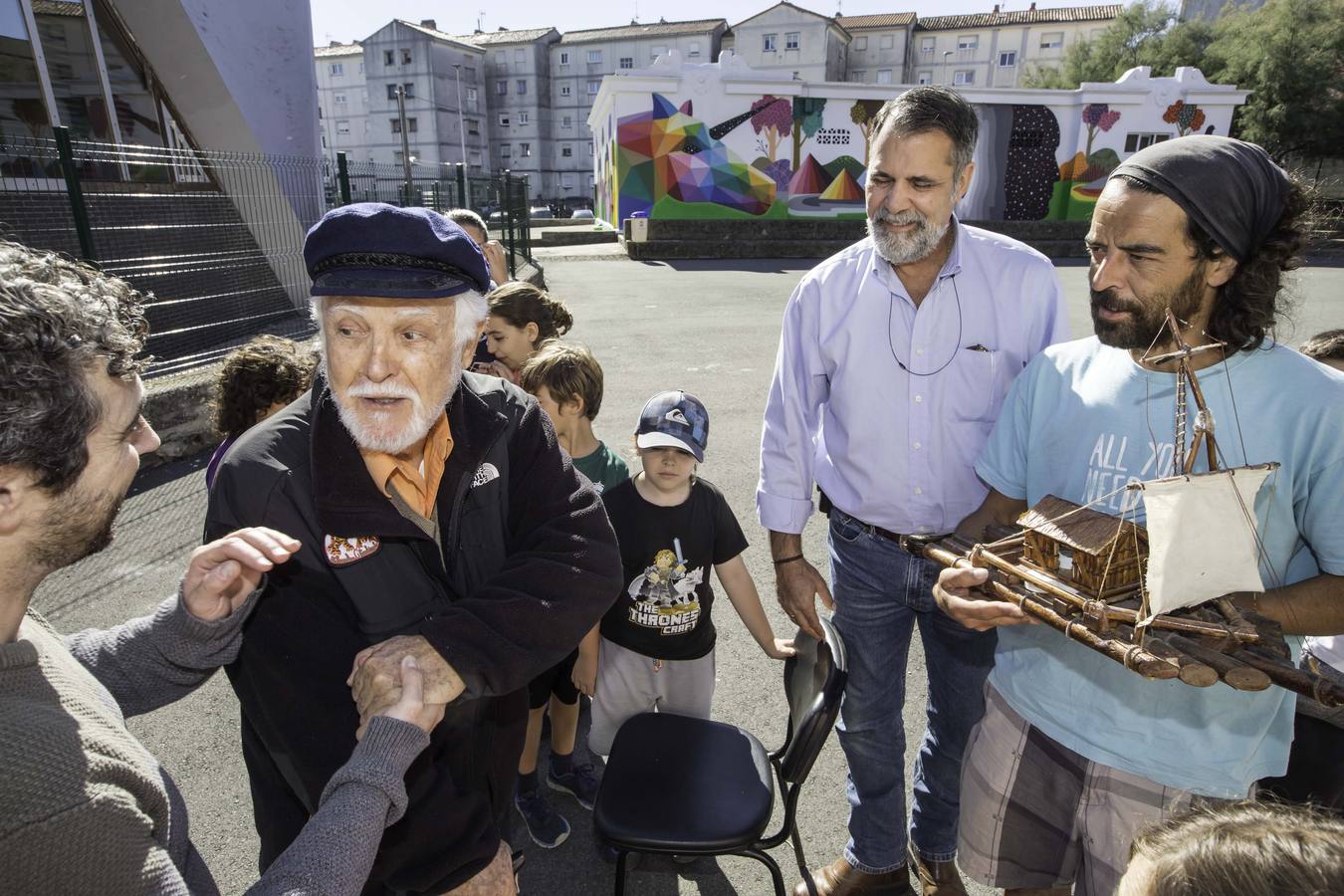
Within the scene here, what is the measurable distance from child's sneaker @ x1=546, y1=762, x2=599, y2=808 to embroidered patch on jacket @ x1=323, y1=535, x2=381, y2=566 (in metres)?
1.79

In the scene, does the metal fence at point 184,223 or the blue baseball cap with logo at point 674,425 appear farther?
the metal fence at point 184,223

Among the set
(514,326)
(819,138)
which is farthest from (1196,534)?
(819,138)

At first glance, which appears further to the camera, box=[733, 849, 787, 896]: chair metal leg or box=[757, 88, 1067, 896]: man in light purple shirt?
box=[757, 88, 1067, 896]: man in light purple shirt

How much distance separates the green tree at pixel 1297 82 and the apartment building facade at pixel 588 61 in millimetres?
35642

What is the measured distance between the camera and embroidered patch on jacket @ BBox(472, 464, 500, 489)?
4.88ft

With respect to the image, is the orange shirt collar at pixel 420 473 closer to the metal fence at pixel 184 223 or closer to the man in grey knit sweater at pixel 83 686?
the man in grey knit sweater at pixel 83 686

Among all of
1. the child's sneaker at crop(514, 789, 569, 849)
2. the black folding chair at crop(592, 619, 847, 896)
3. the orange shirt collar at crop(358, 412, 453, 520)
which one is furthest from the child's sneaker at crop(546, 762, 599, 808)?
the orange shirt collar at crop(358, 412, 453, 520)

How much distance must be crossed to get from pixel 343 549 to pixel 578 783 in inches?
71.6

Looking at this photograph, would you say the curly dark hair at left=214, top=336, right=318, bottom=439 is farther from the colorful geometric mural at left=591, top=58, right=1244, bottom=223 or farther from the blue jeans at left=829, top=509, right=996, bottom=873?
the colorful geometric mural at left=591, top=58, right=1244, bottom=223

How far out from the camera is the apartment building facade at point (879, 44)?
173ft

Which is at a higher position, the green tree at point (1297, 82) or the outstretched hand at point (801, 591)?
the green tree at point (1297, 82)

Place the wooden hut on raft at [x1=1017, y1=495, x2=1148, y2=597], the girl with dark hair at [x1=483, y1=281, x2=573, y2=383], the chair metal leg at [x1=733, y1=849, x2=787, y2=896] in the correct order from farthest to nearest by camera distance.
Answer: the girl with dark hair at [x1=483, y1=281, x2=573, y2=383], the chair metal leg at [x1=733, y1=849, x2=787, y2=896], the wooden hut on raft at [x1=1017, y1=495, x2=1148, y2=597]

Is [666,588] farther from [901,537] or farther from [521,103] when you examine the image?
[521,103]

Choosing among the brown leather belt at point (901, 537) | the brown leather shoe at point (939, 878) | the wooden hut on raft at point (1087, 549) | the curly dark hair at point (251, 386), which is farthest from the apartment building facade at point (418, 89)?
the wooden hut on raft at point (1087, 549)
